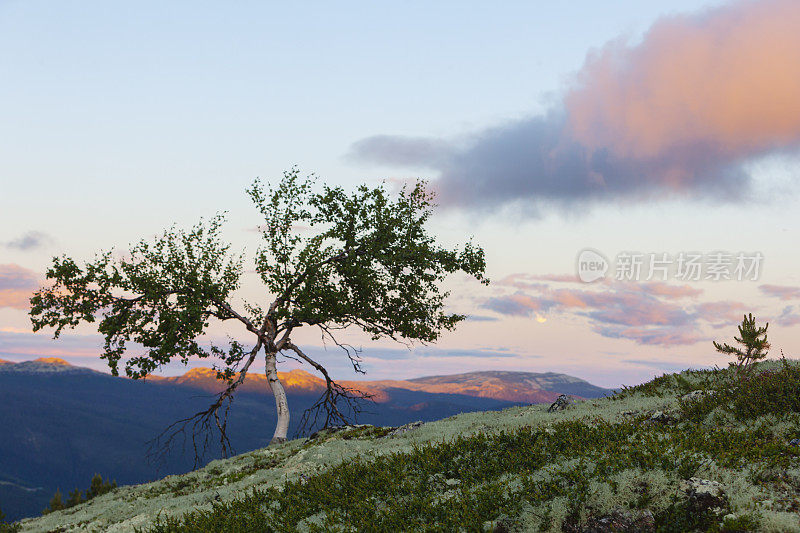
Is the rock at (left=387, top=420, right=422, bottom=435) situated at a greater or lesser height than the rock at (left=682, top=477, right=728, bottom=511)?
lesser

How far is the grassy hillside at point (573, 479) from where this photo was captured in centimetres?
897

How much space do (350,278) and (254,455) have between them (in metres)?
11.6

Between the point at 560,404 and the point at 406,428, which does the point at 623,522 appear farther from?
the point at 406,428

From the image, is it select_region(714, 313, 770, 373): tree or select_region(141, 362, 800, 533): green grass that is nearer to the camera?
select_region(141, 362, 800, 533): green grass

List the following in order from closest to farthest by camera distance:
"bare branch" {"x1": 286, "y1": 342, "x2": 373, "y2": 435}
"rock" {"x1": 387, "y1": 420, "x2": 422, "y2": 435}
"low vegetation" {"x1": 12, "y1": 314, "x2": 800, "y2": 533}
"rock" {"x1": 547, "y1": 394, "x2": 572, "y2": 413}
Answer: "low vegetation" {"x1": 12, "y1": 314, "x2": 800, "y2": 533} → "rock" {"x1": 387, "y1": 420, "x2": 422, "y2": 435} → "rock" {"x1": 547, "y1": 394, "x2": 572, "y2": 413} → "bare branch" {"x1": 286, "y1": 342, "x2": 373, "y2": 435}

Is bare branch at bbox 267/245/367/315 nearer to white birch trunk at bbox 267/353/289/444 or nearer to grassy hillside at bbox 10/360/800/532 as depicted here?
white birch trunk at bbox 267/353/289/444

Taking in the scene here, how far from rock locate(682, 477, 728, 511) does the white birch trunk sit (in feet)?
79.1

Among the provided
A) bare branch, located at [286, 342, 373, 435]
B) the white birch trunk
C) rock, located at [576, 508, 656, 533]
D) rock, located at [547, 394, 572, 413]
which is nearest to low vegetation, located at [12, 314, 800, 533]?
rock, located at [576, 508, 656, 533]

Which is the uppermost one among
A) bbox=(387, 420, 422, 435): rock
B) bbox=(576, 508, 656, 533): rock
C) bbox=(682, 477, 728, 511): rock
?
bbox=(682, 477, 728, 511): rock

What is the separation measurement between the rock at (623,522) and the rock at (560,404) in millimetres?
11200

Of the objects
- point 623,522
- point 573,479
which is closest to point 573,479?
point 573,479

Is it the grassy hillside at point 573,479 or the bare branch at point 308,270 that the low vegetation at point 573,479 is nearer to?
the grassy hillside at point 573,479

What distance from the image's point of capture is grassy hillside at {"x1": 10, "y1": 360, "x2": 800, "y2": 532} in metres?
8.97

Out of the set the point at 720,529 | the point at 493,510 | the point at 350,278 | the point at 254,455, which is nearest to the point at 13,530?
the point at 254,455
